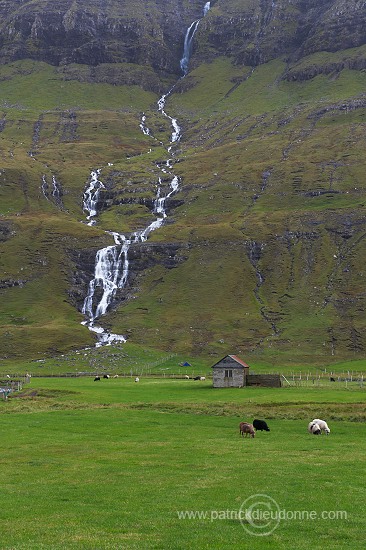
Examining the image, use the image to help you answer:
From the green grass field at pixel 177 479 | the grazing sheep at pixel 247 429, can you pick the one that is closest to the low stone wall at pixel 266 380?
the green grass field at pixel 177 479

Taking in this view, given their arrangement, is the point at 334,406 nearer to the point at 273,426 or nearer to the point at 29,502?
the point at 273,426

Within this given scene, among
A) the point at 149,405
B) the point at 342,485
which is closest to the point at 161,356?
the point at 149,405

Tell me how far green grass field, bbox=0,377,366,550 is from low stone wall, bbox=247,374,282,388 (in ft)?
122

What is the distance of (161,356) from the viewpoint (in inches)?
6339

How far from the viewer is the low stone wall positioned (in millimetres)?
99812

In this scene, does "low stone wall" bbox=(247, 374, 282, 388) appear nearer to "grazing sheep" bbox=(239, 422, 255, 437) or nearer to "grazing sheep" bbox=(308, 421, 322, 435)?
"grazing sheep" bbox=(308, 421, 322, 435)

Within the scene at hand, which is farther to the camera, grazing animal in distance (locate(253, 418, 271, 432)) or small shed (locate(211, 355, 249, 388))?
small shed (locate(211, 355, 249, 388))

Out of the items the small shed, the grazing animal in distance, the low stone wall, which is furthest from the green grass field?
the small shed

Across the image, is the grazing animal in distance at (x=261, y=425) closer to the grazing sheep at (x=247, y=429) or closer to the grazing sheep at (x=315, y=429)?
the grazing sheep at (x=247, y=429)

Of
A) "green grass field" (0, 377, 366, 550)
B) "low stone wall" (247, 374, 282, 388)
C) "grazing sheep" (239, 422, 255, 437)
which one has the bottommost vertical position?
"green grass field" (0, 377, 366, 550)

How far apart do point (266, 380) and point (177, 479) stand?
73542 mm

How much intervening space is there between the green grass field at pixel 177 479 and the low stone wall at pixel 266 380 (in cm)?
3729

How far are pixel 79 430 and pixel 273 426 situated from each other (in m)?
14.8

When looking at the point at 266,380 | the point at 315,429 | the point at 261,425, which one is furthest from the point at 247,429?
the point at 266,380
